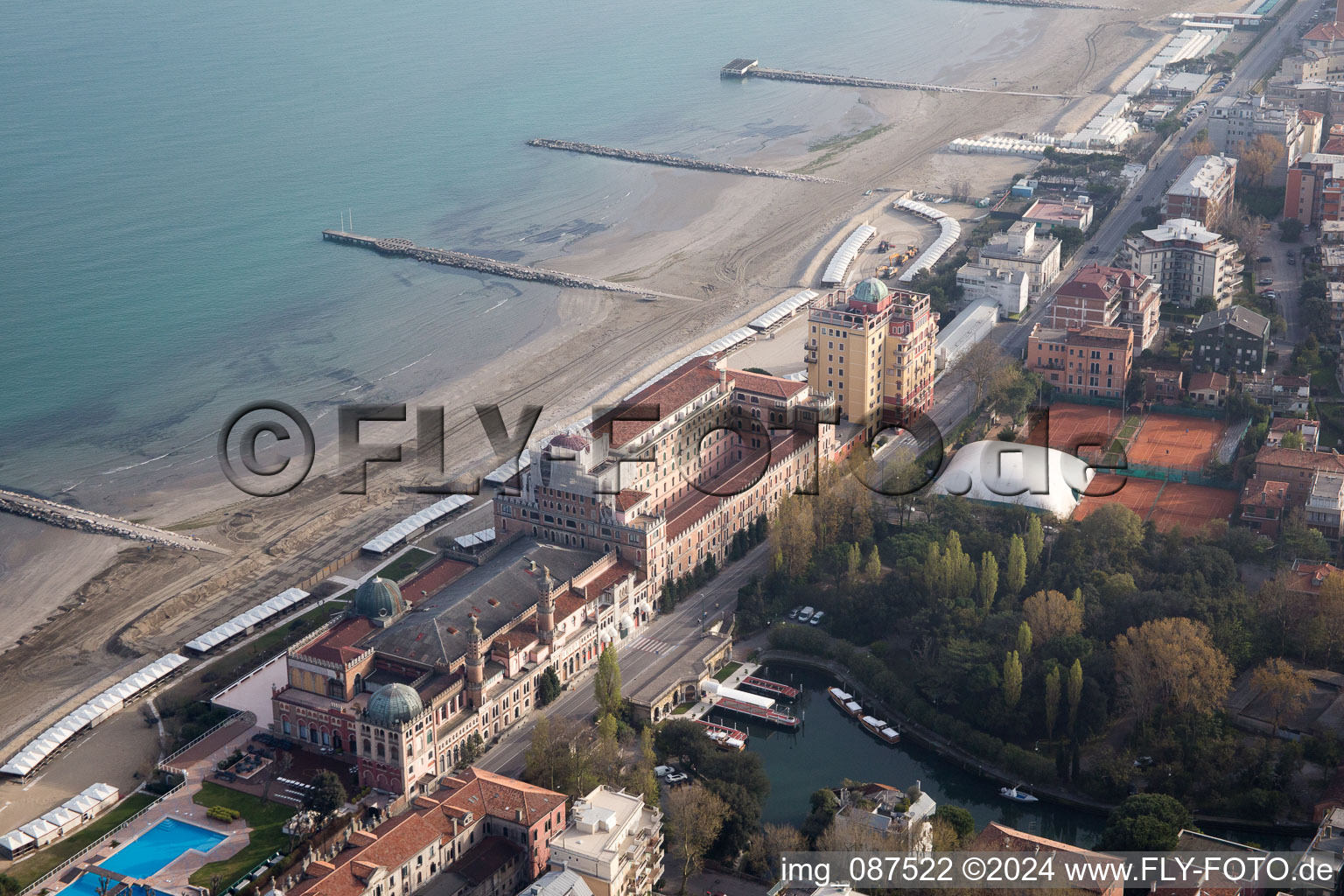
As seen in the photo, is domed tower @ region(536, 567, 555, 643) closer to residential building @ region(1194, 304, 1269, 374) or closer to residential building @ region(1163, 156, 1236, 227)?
residential building @ region(1194, 304, 1269, 374)

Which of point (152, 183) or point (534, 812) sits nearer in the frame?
point (534, 812)

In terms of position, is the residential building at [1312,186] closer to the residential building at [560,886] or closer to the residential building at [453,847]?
the residential building at [453,847]

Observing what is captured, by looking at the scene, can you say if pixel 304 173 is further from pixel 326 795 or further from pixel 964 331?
pixel 326 795

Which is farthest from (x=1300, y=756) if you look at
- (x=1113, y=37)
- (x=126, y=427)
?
(x=1113, y=37)

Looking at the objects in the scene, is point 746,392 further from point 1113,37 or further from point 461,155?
point 1113,37

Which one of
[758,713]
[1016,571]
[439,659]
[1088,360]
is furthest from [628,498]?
[1088,360]

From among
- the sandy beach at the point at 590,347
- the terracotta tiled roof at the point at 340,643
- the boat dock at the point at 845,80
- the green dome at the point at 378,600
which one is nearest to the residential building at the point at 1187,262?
the sandy beach at the point at 590,347
